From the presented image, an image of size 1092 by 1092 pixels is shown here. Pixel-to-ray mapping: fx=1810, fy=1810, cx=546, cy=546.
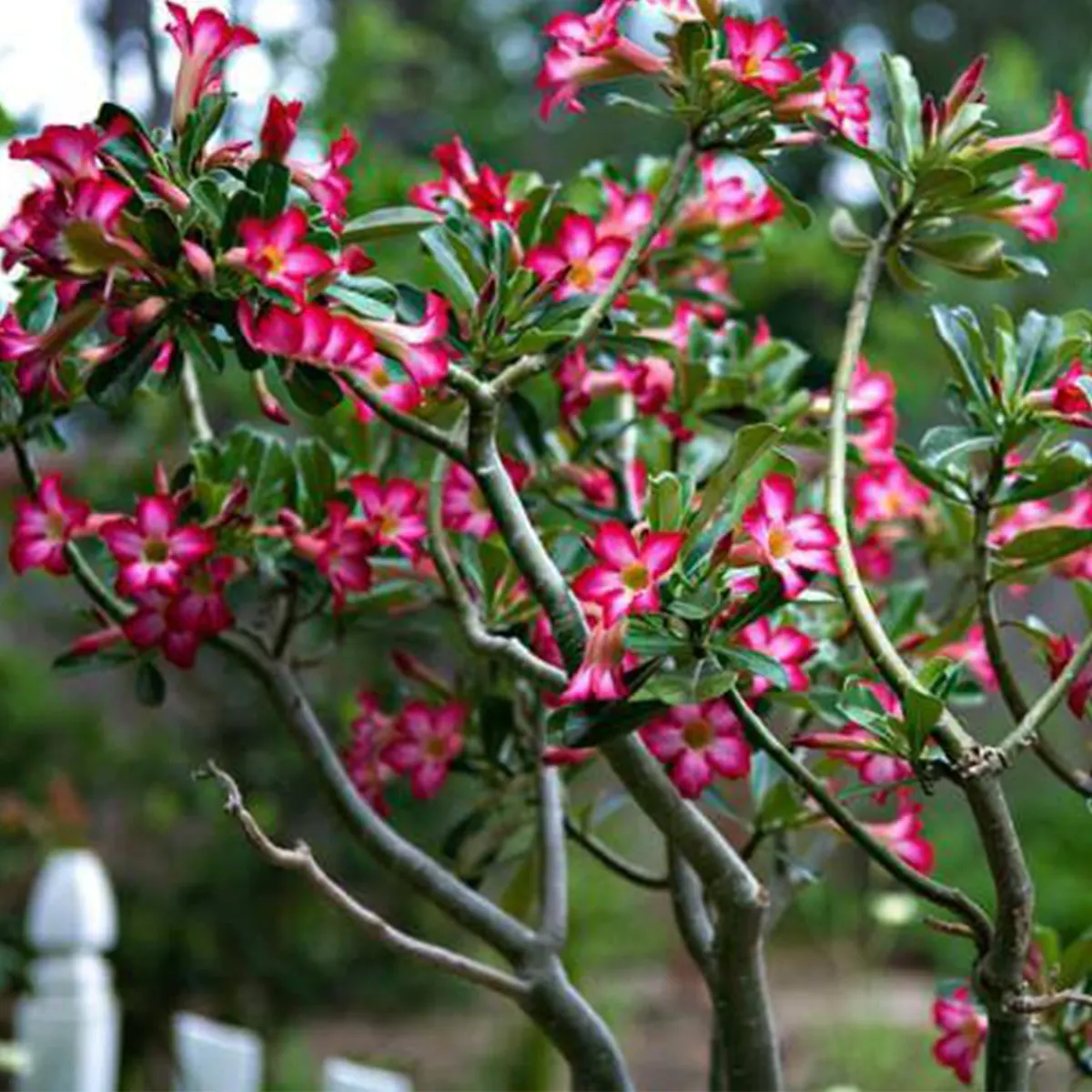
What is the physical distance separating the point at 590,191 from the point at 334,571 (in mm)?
406

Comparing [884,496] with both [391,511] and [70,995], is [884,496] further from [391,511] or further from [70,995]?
[70,995]

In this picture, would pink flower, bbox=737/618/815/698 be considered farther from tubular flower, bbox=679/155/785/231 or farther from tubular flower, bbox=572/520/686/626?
tubular flower, bbox=679/155/785/231

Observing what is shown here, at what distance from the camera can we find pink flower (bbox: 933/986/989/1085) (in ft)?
3.41

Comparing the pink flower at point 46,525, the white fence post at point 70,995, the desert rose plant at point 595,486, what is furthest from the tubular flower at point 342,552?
the white fence post at point 70,995

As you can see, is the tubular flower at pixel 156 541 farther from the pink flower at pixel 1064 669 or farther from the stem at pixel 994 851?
the pink flower at pixel 1064 669

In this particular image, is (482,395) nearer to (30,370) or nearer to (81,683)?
(30,370)

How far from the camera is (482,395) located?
842mm

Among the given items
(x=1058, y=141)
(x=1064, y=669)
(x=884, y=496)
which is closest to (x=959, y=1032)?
(x=1064, y=669)

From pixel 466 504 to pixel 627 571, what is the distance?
0.34 m

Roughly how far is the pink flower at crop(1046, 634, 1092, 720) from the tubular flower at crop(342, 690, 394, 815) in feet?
1.40

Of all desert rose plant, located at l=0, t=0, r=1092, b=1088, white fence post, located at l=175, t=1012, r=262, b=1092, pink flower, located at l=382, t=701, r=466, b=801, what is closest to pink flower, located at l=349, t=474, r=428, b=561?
desert rose plant, located at l=0, t=0, r=1092, b=1088

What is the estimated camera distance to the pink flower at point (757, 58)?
92 centimetres

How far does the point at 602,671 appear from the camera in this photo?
77cm

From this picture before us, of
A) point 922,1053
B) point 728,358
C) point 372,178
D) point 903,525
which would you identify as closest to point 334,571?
point 728,358
